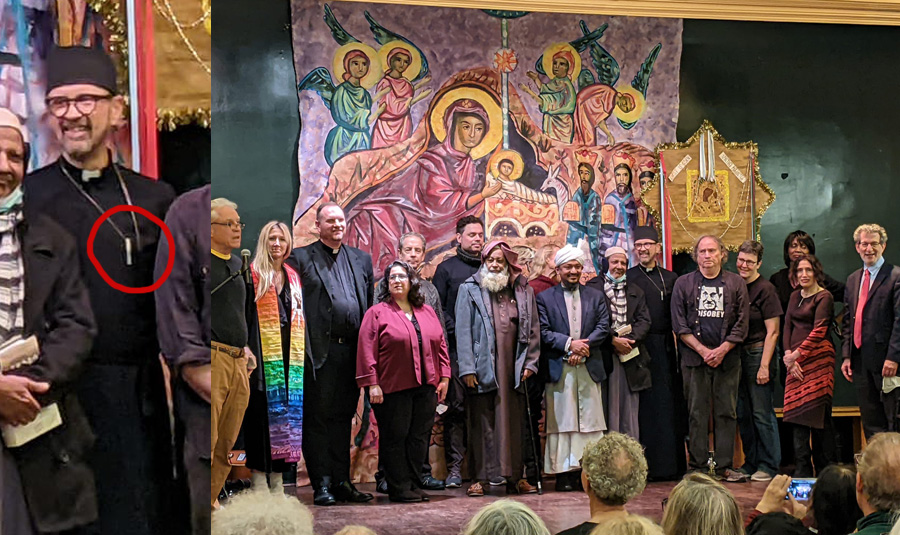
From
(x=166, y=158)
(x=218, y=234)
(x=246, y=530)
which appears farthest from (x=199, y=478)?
(x=218, y=234)

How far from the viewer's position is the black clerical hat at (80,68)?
5.67ft

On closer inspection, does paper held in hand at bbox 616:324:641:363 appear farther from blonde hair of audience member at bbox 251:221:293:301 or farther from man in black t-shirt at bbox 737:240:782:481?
blonde hair of audience member at bbox 251:221:293:301

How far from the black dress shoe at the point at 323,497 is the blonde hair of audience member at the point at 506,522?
3.86m

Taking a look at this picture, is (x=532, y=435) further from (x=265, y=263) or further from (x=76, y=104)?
(x=76, y=104)

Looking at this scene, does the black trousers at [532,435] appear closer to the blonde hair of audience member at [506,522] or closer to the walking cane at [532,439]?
the walking cane at [532,439]

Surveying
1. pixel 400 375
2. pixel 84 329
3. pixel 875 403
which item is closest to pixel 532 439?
pixel 400 375

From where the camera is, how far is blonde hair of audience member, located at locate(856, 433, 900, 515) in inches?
107

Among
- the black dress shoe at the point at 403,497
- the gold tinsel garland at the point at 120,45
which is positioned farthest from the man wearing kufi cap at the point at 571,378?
the gold tinsel garland at the point at 120,45

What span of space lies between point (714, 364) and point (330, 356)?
278 cm

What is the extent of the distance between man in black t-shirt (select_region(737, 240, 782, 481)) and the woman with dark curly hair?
0.41ft

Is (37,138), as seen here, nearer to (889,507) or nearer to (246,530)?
(246,530)

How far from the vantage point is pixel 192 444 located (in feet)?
5.96

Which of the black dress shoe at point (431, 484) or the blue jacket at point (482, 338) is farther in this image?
the black dress shoe at point (431, 484)

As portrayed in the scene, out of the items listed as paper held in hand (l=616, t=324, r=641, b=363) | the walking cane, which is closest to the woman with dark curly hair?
paper held in hand (l=616, t=324, r=641, b=363)
